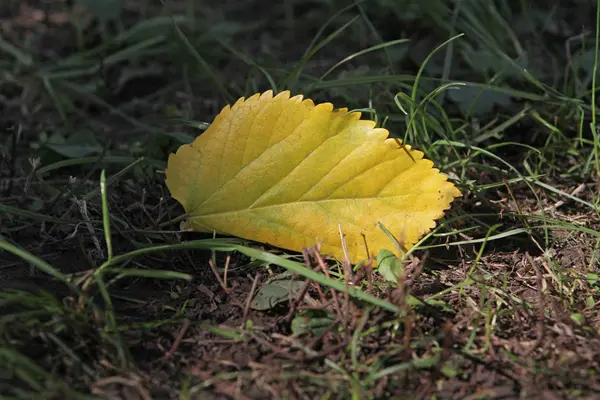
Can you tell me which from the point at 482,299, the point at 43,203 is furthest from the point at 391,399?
the point at 43,203

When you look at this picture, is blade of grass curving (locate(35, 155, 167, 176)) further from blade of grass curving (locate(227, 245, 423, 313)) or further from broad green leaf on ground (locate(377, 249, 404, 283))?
broad green leaf on ground (locate(377, 249, 404, 283))

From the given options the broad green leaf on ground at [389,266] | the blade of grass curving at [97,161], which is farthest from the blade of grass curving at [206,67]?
the broad green leaf on ground at [389,266]

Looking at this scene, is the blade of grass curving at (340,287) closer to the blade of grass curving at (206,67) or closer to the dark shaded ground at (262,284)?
the dark shaded ground at (262,284)

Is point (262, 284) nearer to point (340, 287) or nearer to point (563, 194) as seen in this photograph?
point (340, 287)

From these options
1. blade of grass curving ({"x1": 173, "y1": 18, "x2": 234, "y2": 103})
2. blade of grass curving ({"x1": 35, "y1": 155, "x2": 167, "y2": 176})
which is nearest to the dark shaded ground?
blade of grass curving ({"x1": 35, "y1": 155, "x2": 167, "y2": 176})

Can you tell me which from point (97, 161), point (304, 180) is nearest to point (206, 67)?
point (97, 161)

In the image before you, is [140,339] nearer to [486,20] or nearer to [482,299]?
[482,299]
